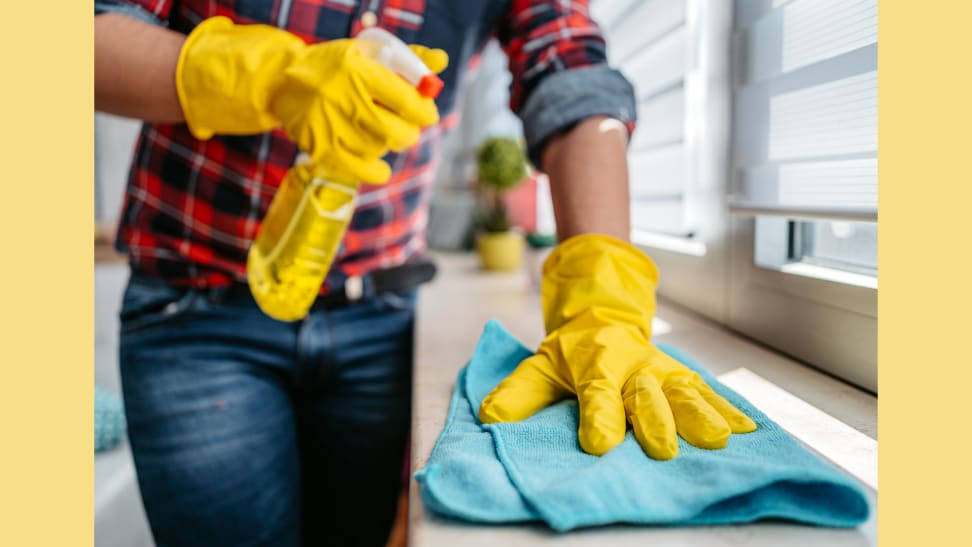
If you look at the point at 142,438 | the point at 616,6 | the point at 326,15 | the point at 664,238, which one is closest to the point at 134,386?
the point at 142,438

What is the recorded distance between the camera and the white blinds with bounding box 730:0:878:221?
0.72 meters

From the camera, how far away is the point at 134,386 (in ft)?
3.17

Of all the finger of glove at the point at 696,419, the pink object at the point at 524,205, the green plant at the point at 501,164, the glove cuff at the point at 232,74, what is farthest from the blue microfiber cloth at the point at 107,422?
the finger of glove at the point at 696,419

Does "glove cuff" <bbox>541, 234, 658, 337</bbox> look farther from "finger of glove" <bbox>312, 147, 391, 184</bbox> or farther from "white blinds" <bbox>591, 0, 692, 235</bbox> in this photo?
"white blinds" <bbox>591, 0, 692, 235</bbox>

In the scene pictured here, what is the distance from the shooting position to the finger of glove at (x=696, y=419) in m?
0.52

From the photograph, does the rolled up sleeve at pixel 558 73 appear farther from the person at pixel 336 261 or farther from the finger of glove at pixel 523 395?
the finger of glove at pixel 523 395

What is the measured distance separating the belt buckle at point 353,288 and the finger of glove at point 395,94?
1.29 ft

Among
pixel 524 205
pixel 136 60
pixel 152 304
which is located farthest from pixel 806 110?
pixel 524 205

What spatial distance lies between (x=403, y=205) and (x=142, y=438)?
0.54 m

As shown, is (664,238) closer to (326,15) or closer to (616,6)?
(616,6)

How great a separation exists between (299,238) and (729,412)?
0.51 metres

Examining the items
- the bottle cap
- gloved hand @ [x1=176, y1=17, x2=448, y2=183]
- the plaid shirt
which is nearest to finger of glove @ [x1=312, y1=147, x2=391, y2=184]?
gloved hand @ [x1=176, y1=17, x2=448, y2=183]

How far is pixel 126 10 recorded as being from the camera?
789 mm

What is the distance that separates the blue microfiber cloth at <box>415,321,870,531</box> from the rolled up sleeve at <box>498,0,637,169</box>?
0.52 meters
